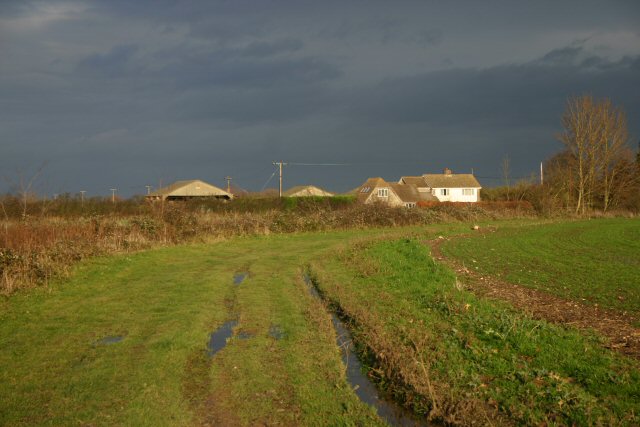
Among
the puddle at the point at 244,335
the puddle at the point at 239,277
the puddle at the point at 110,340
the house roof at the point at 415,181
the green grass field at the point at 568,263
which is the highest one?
the house roof at the point at 415,181

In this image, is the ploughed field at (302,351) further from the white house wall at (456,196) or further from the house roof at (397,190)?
the white house wall at (456,196)

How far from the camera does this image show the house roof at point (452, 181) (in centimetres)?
9281

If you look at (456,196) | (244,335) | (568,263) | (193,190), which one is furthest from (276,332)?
(456,196)

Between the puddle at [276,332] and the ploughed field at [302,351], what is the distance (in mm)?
79

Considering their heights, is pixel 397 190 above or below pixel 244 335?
above

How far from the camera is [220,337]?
10234 mm

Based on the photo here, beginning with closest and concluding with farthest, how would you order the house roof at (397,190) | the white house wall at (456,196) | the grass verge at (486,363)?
the grass verge at (486,363) → the house roof at (397,190) → the white house wall at (456,196)

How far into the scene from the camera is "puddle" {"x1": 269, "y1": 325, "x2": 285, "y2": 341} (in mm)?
9961

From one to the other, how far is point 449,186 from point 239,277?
265ft

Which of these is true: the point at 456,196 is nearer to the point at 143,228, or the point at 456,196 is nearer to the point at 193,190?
the point at 193,190

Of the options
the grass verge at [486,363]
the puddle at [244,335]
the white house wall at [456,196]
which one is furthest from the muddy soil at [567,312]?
the white house wall at [456,196]

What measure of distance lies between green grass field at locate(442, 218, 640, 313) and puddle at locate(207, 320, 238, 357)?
7.82 m

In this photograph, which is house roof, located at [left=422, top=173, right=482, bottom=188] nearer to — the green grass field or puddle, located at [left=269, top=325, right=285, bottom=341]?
the green grass field

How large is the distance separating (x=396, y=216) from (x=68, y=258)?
28.8m
